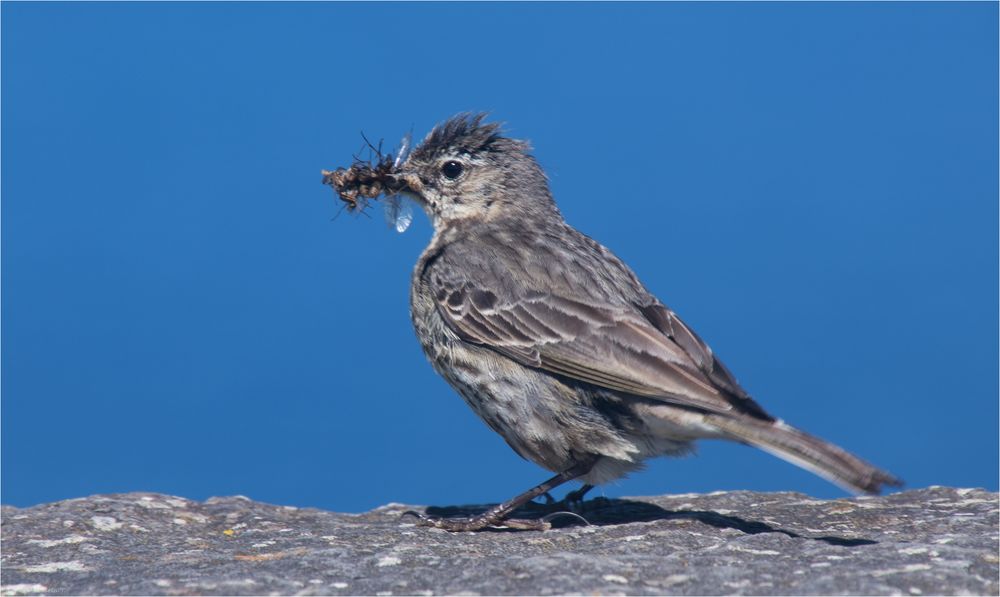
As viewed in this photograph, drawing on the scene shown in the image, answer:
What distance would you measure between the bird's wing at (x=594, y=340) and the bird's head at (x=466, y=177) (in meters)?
1.07

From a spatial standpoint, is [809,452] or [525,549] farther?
[525,549]

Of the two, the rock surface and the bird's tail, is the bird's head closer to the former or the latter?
the rock surface

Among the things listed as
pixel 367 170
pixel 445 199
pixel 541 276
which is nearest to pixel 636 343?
pixel 541 276

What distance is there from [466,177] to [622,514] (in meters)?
2.68

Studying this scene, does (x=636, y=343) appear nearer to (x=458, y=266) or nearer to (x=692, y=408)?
(x=692, y=408)

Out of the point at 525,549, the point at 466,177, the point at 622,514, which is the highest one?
the point at 466,177

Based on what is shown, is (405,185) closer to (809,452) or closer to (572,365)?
(572,365)

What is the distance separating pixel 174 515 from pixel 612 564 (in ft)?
11.1

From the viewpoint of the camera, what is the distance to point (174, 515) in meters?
7.54

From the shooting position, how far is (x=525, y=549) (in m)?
6.05

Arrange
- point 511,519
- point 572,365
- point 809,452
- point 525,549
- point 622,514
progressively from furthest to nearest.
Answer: point 622,514
point 511,519
point 572,365
point 525,549
point 809,452

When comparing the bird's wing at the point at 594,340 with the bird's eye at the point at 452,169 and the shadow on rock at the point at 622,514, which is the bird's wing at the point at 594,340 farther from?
the bird's eye at the point at 452,169

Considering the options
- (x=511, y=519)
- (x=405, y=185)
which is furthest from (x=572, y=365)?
(x=405, y=185)

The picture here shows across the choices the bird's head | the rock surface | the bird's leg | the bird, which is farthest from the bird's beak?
the bird's leg
